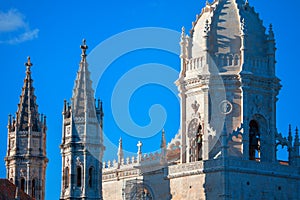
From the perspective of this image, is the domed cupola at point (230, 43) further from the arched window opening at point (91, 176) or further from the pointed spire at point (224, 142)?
the arched window opening at point (91, 176)

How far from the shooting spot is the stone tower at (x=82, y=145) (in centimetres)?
8488

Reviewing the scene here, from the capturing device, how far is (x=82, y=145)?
85.0 metres

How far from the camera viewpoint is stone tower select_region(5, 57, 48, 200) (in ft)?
313

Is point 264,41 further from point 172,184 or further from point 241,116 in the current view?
point 172,184

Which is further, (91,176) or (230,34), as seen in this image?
(230,34)

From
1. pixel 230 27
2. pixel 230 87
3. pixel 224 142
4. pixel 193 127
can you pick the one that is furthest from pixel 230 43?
pixel 224 142

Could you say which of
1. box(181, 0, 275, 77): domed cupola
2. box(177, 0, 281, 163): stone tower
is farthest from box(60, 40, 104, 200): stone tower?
box(181, 0, 275, 77): domed cupola

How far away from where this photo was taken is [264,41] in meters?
86.9

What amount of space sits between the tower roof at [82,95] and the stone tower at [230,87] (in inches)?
255

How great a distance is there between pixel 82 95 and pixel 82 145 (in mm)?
3642

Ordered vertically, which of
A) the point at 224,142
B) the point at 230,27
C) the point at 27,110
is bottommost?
the point at 224,142

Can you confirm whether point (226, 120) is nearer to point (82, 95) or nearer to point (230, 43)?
point (230, 43)

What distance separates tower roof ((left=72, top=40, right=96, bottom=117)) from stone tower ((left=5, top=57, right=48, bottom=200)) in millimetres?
10803

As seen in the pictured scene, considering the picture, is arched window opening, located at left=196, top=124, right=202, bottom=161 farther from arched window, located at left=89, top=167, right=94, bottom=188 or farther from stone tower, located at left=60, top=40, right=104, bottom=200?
arched window, located at left=89, top=167, right=94, bottom=188
